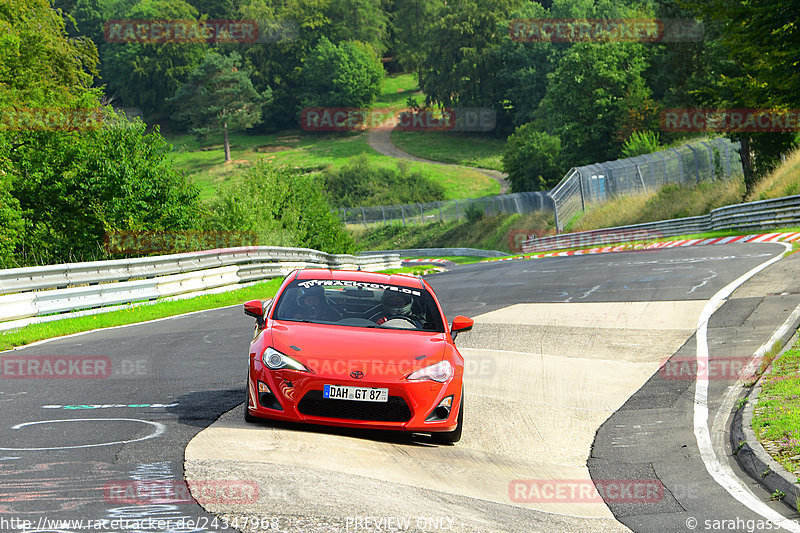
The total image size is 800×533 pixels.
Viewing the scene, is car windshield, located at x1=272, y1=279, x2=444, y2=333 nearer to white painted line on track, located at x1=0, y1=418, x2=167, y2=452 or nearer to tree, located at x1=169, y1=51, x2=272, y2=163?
white painted line on track, located at x1=0, y1=418, x2=167, y2=452

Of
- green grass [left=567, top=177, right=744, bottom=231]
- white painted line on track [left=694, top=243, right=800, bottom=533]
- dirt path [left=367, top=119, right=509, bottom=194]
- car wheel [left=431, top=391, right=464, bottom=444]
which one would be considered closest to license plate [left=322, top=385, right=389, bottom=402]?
car wheel [left=431, top=391, right=464, bottom=444]

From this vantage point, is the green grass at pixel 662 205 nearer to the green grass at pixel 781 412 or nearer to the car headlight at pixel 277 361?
the green grass at pixel 781 412

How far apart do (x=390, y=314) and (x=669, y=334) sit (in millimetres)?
6507

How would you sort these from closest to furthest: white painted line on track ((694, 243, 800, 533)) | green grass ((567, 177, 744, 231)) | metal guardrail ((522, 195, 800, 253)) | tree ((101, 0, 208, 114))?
1. white painted line on track ((694, 243, 800, 533))
2. metal guardrail ((522, 195, 800, 253))
3. green grass ((567, 177, 744, 231))
4. tree ((101, 0, 208, 114))

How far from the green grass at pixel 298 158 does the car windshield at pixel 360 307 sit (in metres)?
93.3

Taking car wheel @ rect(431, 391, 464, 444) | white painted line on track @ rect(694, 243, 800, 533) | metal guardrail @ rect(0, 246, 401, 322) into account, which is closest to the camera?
white painted line on track @ rect(694, 243, 800, 533)

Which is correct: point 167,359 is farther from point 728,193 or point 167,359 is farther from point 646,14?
point 646,14

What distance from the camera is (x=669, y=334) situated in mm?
13828

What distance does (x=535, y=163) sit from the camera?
81938mm

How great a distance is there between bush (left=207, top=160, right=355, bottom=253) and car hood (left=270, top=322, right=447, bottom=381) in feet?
97.8

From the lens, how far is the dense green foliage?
103 meters

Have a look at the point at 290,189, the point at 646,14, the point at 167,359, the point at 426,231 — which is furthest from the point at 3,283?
the point at 646,14

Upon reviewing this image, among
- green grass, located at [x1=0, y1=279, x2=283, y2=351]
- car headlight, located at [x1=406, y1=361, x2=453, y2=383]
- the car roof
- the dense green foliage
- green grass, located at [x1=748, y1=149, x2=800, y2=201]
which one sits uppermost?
the car roof

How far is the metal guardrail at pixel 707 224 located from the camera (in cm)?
3119
